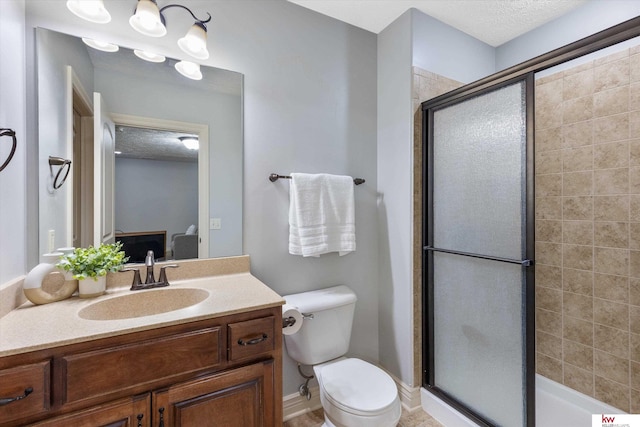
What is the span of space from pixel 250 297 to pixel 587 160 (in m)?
2.12

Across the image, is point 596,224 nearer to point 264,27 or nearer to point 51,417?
point 264,27

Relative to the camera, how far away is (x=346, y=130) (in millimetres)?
1949

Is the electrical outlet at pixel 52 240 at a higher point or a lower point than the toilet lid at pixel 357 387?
higher

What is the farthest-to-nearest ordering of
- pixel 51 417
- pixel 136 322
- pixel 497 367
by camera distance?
1. pixel 497 367
2. pixel 136 322
3. pixel 51 417

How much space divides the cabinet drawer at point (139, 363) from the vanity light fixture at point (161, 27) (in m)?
1.29

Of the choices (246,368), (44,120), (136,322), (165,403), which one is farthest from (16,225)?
(246,368)

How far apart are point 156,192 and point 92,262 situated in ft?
1.37

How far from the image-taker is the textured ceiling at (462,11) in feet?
5.79

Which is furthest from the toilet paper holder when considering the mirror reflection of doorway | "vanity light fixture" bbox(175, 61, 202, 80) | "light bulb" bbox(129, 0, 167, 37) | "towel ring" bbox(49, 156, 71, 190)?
"light bulb" bbox(129, 0, 167, 37)

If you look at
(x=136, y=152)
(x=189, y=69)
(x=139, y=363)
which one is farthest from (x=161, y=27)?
(x=139, y=363)

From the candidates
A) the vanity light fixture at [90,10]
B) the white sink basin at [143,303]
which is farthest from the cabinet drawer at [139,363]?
the vanity light fixture at [90,10]

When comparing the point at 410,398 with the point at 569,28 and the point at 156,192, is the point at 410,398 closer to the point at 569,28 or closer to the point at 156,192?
the point at 156,192

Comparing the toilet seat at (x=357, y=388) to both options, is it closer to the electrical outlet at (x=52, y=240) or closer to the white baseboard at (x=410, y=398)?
the white baseboard at (x=410, y=398)

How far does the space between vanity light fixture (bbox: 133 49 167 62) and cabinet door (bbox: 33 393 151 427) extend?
1.40m
